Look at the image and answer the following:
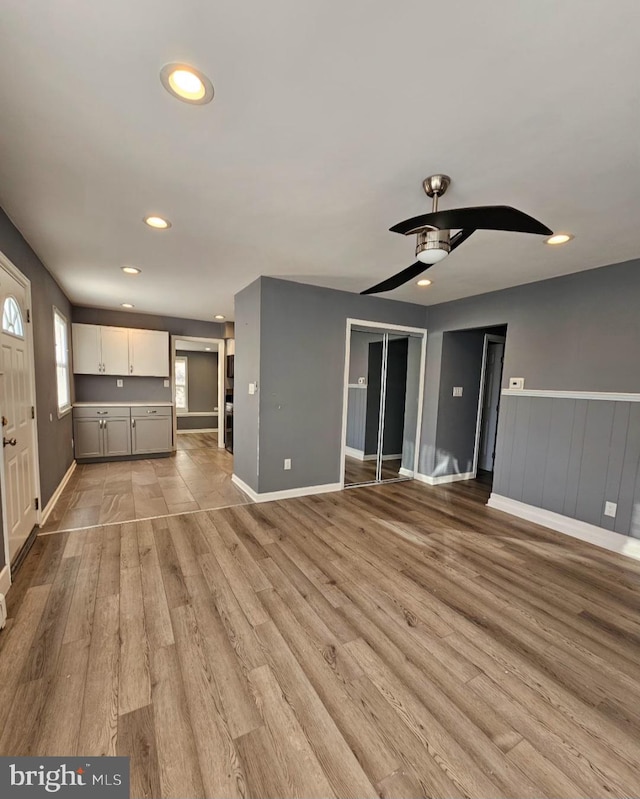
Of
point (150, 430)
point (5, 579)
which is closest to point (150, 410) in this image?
point (150, 430)

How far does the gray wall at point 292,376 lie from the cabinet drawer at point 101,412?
2.47 meters

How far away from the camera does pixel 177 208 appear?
220cm

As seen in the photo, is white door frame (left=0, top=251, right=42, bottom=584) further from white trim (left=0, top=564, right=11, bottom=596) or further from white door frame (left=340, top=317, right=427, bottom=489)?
white door frame (left=340, top=317, right=427, bottom=489)

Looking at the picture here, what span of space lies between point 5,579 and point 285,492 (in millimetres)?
2405

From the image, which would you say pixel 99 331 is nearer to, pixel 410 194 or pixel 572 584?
pixel 410 194

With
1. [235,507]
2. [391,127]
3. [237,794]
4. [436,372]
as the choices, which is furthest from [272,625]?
[436,372]

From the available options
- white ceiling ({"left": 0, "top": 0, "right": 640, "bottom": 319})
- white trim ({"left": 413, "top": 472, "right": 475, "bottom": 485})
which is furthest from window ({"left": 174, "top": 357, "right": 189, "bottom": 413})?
white trim ({"left": 413, "top": 472, "right": 475, "bottom": 485})

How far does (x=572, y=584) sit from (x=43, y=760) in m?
3.07

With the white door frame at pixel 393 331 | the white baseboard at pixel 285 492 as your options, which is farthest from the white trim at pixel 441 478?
the white baseboard at pixel 285 492

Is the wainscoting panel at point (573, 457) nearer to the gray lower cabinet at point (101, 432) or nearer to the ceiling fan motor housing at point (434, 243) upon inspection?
the ceiling fan motor housing at point (434, 243)

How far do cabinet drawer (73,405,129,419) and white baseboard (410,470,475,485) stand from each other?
15.7 feet

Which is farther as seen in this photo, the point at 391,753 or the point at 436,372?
the point at 436,372

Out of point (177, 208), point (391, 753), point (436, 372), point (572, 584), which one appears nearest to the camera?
point (391, 753)

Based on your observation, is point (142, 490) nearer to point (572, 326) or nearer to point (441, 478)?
point (441, 478)
